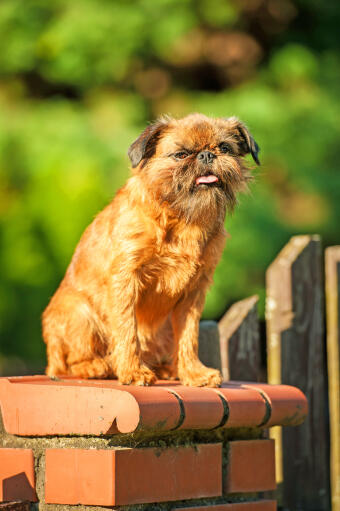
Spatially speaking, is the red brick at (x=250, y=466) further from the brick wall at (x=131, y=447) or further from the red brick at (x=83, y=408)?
the red brick at (x=83, y=408)

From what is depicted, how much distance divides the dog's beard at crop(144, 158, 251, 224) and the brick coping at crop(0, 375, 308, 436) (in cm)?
78

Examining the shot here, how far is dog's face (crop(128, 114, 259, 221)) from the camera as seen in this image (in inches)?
145

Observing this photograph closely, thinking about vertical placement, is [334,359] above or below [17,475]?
above

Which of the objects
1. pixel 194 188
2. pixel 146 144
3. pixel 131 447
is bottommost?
pixel 131 447

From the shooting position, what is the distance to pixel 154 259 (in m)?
3.84

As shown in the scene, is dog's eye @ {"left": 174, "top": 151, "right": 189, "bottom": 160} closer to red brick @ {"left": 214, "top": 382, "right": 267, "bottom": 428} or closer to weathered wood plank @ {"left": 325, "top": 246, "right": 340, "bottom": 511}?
red brick @ {"left": 214, "top": 382, "right": 267, "bottom": 428}

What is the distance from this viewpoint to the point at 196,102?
404 inches

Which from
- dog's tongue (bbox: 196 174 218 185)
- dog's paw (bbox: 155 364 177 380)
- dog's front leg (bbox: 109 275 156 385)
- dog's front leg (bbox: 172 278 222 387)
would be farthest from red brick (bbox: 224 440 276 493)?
dog's tongue (bbox: 196 174 218 185)

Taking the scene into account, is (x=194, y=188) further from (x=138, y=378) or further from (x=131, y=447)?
(x=131, y=447)

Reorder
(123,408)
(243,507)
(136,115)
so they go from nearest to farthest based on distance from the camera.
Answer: (123,408) → (243,507) → (136,115)

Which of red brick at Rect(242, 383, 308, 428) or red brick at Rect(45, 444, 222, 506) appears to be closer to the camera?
red brick at Rect(45, 444, 222, 506)

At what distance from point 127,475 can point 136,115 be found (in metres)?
7.55

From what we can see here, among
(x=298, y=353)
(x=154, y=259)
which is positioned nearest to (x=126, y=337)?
(x=154, y=259)

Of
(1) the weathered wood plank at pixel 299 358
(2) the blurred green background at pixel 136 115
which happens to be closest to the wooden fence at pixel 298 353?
(1) the weathered wood plank at pixel 299 358
